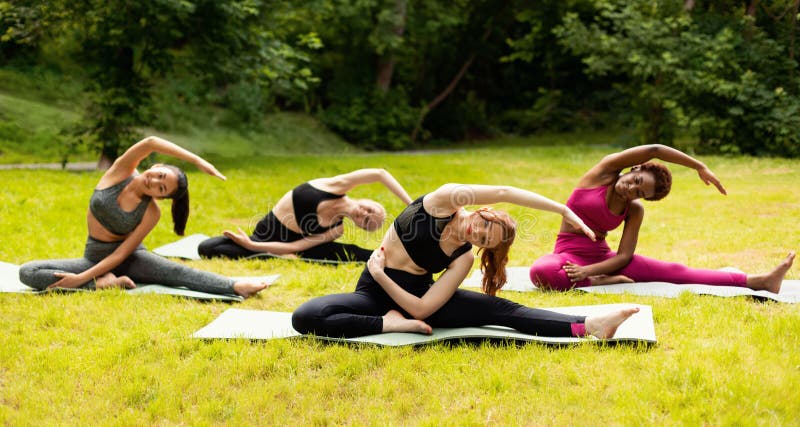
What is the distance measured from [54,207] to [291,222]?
3388 millimetres

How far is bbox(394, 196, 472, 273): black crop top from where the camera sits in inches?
160

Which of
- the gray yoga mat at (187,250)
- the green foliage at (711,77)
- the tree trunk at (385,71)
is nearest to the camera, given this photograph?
the gray yoga mat at (187,250)

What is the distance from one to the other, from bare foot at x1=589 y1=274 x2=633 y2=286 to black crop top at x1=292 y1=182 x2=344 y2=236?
2.22 m

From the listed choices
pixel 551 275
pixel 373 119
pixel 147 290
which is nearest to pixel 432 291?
pixel 551 275

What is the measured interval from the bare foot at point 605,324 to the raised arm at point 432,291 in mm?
740

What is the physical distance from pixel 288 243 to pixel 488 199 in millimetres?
3153

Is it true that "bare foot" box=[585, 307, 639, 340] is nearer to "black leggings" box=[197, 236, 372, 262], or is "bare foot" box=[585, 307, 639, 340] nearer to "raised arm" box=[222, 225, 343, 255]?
"black leggings" box=[197, 236, 372, 262]

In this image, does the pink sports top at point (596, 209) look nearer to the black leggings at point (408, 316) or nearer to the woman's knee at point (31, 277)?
the black leggings at point (408, 316)

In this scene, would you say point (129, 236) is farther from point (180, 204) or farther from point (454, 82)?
point (454, 82)

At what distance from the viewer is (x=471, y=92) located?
2367 centimetres

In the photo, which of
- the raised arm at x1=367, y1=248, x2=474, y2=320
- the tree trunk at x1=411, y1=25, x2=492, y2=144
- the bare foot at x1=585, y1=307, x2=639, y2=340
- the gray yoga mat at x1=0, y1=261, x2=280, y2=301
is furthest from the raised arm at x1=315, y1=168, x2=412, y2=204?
the tree trunk at x1=411, y1=25, x2=492, y2=144

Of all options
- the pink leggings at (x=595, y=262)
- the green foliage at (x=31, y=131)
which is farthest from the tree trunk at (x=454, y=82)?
the pink leggings at (x=595, y=262)

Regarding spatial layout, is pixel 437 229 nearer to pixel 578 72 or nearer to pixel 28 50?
pixel 28 50

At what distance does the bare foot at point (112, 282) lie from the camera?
525 cm
